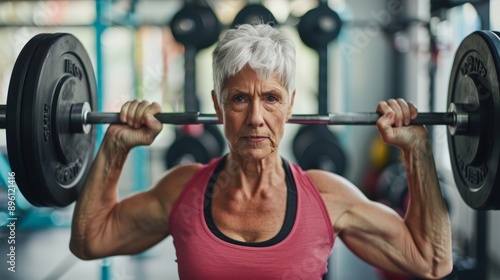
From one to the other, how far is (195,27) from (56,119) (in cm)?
174

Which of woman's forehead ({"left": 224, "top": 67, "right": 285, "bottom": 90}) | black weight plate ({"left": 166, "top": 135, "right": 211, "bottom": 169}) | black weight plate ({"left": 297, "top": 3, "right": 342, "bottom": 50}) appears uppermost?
black weight plate ({"left": 297, "top": 3, "right": 342, "bottom": 50})

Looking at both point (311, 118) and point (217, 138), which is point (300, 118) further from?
point (217, 138)

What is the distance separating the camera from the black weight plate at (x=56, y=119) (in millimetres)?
1350

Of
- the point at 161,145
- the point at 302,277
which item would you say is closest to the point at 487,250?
the point at 302,277

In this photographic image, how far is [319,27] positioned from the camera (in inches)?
122

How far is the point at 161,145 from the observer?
5.24 metres

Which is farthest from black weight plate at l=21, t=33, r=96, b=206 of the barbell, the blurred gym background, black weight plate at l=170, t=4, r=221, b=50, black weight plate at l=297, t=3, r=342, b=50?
black weight plate at l=297, t=3, r=342, b=50

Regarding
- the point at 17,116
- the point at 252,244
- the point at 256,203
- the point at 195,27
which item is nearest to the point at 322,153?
the point at 195,27

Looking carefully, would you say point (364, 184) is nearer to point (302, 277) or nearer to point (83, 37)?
point (83, 37)

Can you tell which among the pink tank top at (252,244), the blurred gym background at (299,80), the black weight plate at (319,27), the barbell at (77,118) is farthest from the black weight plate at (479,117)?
the black weight plate at (319,27)

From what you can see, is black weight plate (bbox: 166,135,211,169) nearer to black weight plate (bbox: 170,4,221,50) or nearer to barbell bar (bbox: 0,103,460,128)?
black weight plate (bbox: 170,4,221,50)

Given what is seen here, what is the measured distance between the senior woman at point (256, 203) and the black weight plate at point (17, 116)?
190 millimetres

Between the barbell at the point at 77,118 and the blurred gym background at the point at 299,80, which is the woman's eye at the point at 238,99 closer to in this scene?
the barbell at the point at 77,118

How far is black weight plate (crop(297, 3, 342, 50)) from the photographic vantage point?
3.09m
